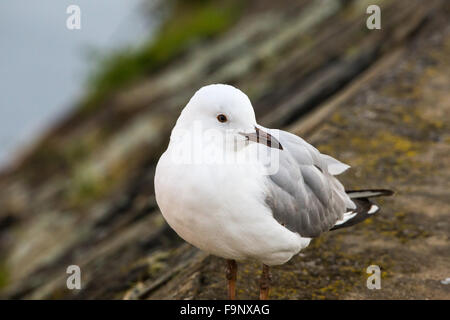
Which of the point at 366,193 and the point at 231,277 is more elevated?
the point at 366,193

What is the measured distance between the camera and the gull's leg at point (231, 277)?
151 inches

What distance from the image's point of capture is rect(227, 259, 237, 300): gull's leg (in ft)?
12.6

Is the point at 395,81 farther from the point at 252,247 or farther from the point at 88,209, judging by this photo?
the point at 88,209

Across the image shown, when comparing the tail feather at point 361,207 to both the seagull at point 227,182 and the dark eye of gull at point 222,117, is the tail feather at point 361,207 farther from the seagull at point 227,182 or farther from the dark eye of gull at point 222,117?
the dark eye of gull at point 222,117

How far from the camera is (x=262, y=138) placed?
342 cm

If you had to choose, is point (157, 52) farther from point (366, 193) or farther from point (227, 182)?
point (227, 182)

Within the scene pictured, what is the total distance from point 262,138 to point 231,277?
0.87 meters

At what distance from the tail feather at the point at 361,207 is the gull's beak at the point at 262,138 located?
917 millimetres

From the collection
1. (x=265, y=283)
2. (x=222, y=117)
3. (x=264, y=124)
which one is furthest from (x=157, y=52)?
(x=222, y=117)

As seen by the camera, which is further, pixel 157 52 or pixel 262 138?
pixel 157 52

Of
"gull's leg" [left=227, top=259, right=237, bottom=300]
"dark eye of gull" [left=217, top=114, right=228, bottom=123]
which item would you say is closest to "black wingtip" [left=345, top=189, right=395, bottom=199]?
"gull's leg" [left=227, top=259, right=237, bottom=300]

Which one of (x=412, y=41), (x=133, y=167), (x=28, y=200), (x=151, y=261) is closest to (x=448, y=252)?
(x=151, y=261)

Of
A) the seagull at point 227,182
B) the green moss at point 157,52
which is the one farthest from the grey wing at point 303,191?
the green moss at point 157,52

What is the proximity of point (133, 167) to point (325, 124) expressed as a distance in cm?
361
